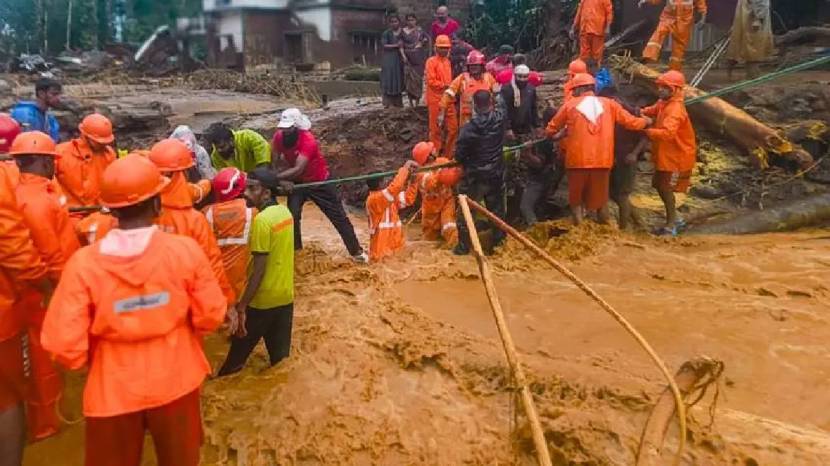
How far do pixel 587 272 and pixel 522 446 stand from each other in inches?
124

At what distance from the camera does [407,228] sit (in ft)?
32.1

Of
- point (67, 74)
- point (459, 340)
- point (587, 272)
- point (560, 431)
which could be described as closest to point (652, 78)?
point (587, 272)

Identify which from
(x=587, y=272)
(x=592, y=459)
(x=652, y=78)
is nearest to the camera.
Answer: (x=592, y=459)

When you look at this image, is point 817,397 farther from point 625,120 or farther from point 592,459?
point 625,120

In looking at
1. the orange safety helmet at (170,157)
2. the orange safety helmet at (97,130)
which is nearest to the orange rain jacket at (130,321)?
the orange safety helmet at (170,157)

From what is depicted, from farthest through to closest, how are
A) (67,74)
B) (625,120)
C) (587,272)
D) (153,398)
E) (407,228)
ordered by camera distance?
(67,74) → (407,228) → (625,120) → (587,272) → (153,398)

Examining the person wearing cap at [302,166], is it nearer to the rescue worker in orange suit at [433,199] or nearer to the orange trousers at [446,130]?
the rescue worker in orange suit at [433,199]

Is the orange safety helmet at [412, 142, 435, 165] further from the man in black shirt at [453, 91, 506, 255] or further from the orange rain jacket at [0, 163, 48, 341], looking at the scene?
the orange rain jacket at [0, 163, 48, 341]

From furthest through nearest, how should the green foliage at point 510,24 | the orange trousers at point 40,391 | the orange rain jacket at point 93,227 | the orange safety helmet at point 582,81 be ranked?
the green foliage at point 510,24 < the orange safety helmet at point 582,81 < the orange rain jacket at point 93,227 < the orange trousers at point 40,391

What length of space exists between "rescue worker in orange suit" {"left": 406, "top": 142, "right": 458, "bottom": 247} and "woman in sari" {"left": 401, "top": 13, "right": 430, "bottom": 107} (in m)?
3.74

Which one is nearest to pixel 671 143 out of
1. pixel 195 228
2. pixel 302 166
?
pixel 302 166

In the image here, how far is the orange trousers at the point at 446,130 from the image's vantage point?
924 centimetres

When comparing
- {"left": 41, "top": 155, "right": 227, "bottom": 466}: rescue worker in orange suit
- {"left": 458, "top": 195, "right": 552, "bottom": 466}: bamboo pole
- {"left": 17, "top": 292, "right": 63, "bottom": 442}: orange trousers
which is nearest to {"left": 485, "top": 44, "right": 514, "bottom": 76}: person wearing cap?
{"left": 458, "top": 195, "right": 552, "bottom": 466}: bamboo pole

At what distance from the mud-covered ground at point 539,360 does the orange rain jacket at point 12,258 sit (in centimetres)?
101
